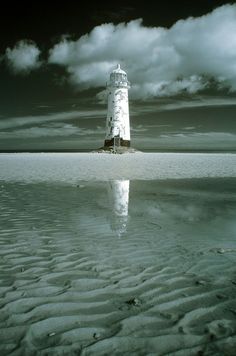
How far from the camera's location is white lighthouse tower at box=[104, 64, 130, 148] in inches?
1877

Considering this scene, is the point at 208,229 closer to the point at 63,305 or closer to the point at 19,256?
the point at 19,256

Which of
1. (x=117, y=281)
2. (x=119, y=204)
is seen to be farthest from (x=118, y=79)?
(x=117, y=281)

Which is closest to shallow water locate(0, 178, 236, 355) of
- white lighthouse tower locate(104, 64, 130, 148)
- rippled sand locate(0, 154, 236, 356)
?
rippled sand locate(0, 154, 236, 356)

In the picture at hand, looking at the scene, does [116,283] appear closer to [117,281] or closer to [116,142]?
[117,281]

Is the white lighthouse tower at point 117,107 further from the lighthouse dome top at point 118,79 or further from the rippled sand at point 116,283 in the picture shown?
the rippled sand at point 116,283

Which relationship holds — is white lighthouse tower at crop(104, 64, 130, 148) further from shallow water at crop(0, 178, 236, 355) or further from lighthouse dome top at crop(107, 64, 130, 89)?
shallow water at crop(0, 178, 236, 355)

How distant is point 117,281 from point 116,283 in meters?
0.06

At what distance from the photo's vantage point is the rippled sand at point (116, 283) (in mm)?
2975

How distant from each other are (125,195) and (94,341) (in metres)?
8.37

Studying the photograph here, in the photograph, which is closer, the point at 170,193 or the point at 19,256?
the point at 19,256

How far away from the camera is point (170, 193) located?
11.9 metres

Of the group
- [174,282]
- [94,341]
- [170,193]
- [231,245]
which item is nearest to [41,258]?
[174,282]

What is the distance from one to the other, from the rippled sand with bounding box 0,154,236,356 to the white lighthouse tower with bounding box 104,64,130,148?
40.1m

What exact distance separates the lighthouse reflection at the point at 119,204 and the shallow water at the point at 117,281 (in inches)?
2.0
